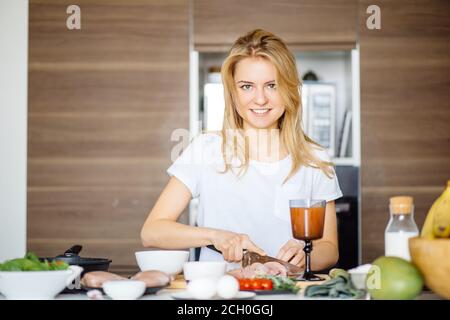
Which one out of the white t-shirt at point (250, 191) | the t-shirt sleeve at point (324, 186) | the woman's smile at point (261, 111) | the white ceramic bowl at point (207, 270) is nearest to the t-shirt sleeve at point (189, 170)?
the white t-shirt at point (250, 191)

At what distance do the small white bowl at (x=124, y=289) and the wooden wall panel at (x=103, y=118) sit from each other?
7.03 feet

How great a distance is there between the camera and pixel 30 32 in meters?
3.29

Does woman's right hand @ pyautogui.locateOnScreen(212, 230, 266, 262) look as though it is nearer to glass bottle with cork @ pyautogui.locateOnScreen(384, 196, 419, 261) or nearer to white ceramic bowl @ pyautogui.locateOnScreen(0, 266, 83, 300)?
glass bottle with cork @ pyautogui.locateOnScreen(384, 196, 419, 261)

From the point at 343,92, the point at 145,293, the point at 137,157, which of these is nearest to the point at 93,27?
the point at 137,157

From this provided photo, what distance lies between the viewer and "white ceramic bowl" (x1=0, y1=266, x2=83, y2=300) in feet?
3.47

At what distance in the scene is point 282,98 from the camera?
6.56 ft

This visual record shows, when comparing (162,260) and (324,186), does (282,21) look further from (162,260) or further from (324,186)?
(162,260)

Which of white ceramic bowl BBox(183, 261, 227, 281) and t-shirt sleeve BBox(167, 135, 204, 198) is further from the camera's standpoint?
t-shirt sleeve BBox(167, 135, 204, 198)

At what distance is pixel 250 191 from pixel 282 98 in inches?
12.6

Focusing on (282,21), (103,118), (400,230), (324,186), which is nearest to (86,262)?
(400,230)

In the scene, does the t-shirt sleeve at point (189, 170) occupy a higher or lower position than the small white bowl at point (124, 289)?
higher

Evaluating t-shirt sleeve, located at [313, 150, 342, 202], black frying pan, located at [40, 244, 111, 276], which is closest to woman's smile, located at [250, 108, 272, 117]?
t-shirt sleeve, located at [313, 150, 342, 202]

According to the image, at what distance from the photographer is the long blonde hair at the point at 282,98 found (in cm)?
198

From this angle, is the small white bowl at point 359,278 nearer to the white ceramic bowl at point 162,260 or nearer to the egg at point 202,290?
the egg at point 202,290
